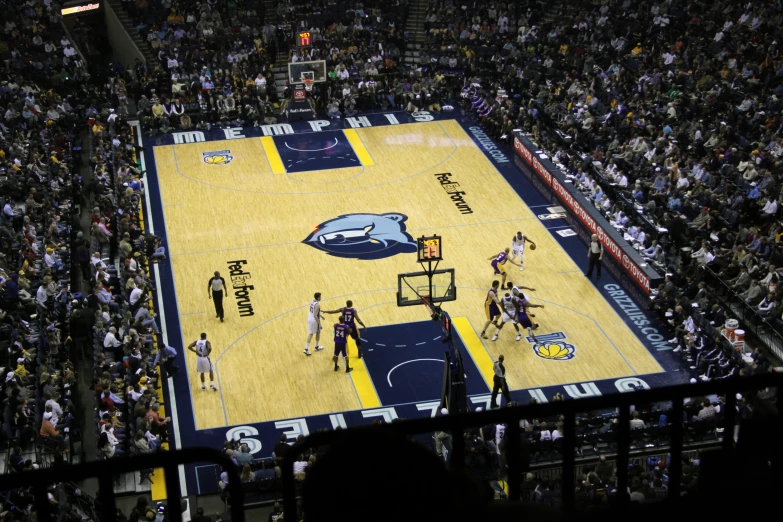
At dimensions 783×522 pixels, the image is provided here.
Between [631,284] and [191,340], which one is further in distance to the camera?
[631,284]

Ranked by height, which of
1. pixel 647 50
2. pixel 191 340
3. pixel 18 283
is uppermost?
pixel 647 50

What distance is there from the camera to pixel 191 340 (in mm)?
24828

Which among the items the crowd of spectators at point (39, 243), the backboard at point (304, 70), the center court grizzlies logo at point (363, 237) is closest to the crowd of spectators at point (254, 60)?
the backboard at point (304, 70)

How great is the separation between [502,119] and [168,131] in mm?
11681

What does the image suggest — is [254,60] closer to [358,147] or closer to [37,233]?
[358,147]

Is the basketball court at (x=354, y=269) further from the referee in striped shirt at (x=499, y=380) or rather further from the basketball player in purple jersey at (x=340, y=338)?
the referee in striped shirt at (x=499, y=380)

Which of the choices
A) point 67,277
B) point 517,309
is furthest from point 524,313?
point 67,277

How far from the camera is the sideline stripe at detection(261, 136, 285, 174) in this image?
3522cm

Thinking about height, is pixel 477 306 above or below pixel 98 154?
below

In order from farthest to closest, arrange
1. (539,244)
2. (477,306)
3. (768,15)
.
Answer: (768,15) < (539,244) < (477,306)

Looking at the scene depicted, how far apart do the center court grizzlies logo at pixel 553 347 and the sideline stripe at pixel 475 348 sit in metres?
1.10

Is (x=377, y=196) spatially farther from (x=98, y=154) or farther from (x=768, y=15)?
(x=768, y=15)

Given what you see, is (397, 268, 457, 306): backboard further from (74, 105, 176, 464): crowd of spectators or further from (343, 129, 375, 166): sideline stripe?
(343, 129, 375, 166): sideline stripe

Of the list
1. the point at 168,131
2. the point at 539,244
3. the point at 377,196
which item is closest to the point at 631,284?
the point at 539,244
